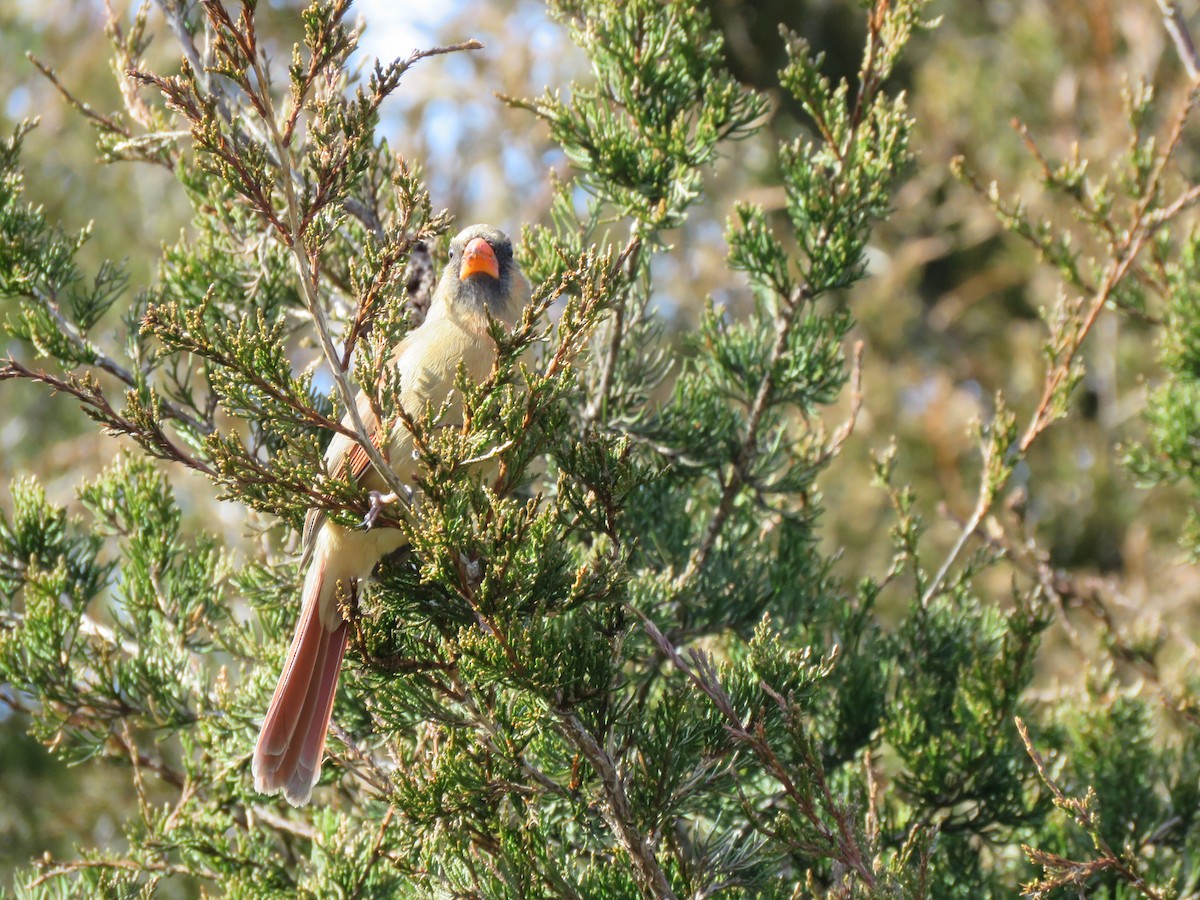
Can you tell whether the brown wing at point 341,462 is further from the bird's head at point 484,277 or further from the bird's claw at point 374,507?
the bird's claw at point 374,507

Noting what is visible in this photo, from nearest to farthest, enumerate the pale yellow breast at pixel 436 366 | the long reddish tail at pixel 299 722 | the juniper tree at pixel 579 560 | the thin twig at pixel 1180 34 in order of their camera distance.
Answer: the juniper tree at pixel 579 560
the long reddish tail at pixel 299 722
the pale yellow breast at pixel 436 366
the thin twig at pixel 1180 34

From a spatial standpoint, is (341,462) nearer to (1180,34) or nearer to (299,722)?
(299,722)

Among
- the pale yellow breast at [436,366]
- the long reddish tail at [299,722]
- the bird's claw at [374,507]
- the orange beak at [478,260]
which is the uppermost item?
the orange beak at [478,260]

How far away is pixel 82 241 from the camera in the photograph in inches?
118

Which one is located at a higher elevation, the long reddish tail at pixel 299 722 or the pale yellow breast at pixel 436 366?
the pale yellow breast at pixel 436 366

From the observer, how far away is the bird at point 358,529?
2.72m

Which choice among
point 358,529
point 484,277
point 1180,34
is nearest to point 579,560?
point 358,529

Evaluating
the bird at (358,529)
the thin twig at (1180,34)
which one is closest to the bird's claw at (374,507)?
the bird at (358,529)

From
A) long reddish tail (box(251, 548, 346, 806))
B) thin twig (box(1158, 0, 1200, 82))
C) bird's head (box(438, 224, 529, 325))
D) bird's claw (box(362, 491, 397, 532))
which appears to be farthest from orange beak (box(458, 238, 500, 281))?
thin twig (box(1158, 0, 1200, 82))

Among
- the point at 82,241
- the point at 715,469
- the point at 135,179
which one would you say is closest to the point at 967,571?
the point at 715,469

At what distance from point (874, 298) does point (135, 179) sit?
529 centimetres

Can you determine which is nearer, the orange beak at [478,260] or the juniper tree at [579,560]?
the juniper tree at [579,560]

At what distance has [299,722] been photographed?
8.98 feet

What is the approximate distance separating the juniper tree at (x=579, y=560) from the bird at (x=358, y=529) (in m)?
0.09
